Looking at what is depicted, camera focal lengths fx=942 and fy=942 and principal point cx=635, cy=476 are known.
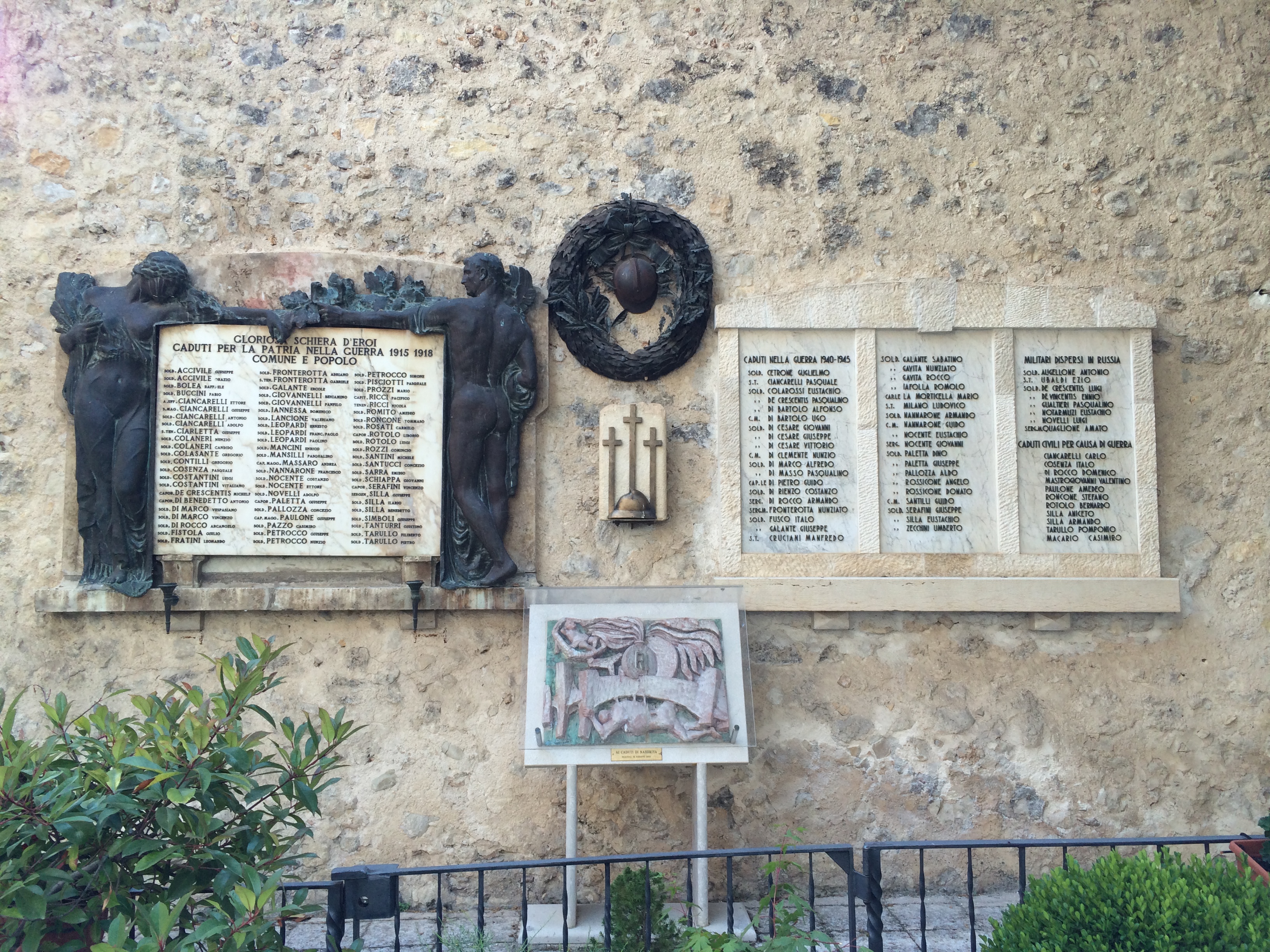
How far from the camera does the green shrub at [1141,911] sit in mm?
2457

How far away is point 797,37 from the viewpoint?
4836 mm

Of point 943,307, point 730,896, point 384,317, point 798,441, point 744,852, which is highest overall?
point 943,307

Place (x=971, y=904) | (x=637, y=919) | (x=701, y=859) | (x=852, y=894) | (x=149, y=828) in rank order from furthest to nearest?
1. (x=701, y=859)
2. (x=637, y=919)
3. (x=971, y=904)
4. (x=852, y=894)
5. (x=149, y=828)

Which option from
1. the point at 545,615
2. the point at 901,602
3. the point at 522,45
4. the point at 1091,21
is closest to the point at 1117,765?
the point at 901,602

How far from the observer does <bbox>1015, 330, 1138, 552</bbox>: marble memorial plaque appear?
15.3ft

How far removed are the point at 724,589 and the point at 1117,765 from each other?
2.16m

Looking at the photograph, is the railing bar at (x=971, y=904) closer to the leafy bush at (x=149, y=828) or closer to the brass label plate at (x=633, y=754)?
the brass label plate at (x=633, y=754)

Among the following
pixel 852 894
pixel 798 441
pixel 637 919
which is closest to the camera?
pixel 852 894

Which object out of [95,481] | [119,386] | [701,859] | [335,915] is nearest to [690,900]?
[701,859]

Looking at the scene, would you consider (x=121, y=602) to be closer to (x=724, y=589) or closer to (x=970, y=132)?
(x=724, y=589)

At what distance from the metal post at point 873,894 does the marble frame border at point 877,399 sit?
1.69 m

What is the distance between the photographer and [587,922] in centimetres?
395

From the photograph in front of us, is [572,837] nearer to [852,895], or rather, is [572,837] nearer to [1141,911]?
[852,895]

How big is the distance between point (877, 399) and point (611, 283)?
4.74 feet
